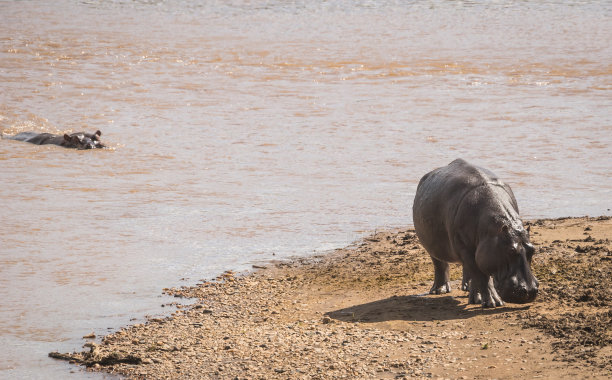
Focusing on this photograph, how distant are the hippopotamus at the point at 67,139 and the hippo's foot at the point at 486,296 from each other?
10.3 metres

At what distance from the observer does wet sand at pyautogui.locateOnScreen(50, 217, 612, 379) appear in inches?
234

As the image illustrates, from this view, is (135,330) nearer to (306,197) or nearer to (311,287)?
(311,287)

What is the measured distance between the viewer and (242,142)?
16203 mm

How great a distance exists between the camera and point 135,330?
7234 mm

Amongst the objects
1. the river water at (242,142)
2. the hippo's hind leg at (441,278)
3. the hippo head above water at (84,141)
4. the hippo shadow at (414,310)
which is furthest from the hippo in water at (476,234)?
the hippo head above water at (84,141)

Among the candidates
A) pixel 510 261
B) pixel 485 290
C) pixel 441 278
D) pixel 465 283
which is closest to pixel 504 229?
pixel 510 261

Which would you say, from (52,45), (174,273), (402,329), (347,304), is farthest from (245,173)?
(52,45)

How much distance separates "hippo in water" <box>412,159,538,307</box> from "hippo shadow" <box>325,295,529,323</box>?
0.11m

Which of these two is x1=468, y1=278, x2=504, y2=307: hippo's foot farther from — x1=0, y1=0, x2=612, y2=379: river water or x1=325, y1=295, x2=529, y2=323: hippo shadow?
x1=0, y1=0, x2=612, y2=379: river water

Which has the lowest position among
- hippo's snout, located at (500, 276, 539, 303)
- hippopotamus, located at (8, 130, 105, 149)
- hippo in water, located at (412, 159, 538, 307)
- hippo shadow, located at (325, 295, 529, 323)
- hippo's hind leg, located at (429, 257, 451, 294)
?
hippopotamus, located at (8, 130, 105, 149)

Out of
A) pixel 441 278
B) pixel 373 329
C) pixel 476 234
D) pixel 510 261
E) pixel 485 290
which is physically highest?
pixel 476 234

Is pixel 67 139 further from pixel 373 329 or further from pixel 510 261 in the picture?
pixel 510 261

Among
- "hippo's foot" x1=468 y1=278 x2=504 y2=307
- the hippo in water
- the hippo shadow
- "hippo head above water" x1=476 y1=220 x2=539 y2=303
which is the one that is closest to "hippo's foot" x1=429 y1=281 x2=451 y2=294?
the hippo in water

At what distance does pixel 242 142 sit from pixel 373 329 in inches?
385
